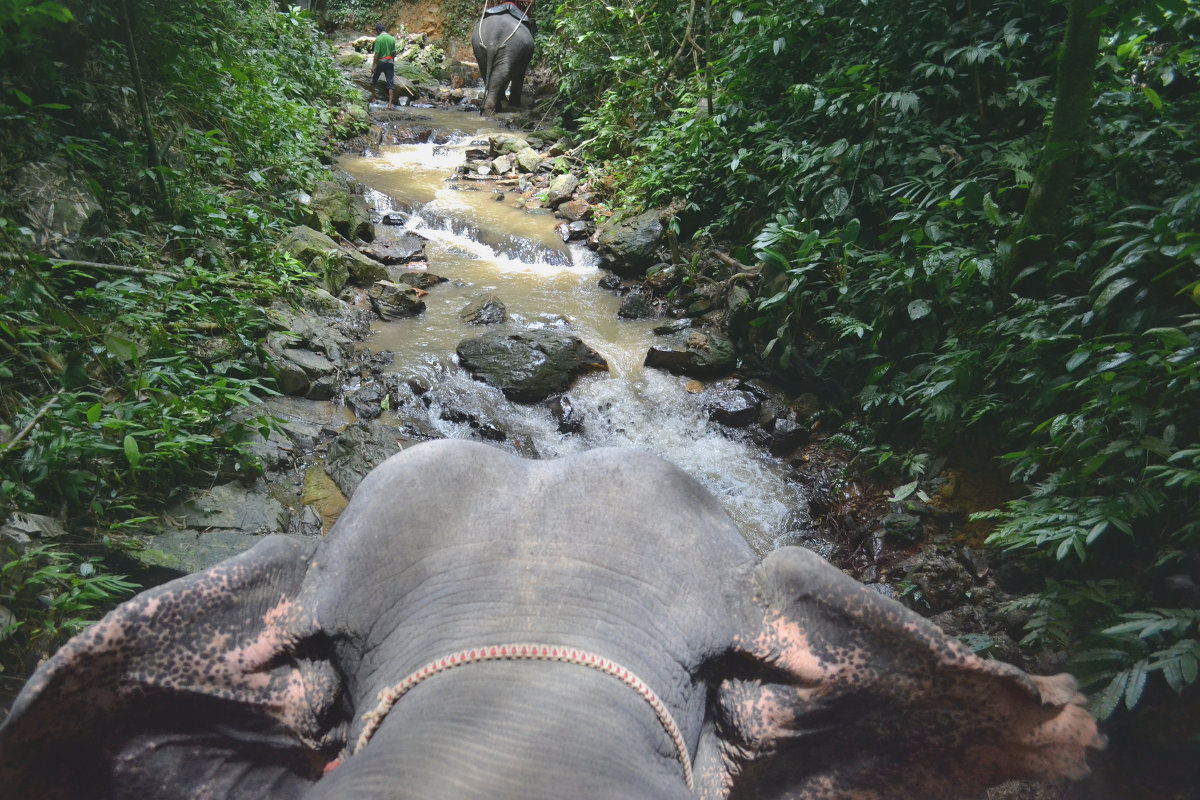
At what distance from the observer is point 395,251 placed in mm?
7875

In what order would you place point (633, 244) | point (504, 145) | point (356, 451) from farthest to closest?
point (504, 145), point (633, 244), point (356, 451)

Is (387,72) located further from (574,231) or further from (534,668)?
(534,668)

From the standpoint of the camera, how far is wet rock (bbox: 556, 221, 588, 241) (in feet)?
28.3

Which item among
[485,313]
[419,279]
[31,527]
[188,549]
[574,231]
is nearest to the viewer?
[31,527]

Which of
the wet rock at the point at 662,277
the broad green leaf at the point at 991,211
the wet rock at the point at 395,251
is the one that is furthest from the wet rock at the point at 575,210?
the broad green leaf at the point at 991,211

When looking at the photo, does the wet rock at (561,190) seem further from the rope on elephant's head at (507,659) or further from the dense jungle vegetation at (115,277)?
the rope on elephant's head at (507,659)

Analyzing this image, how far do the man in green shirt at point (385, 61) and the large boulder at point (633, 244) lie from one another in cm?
800

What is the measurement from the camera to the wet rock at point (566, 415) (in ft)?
18.2

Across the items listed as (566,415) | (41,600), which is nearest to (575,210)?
(566,415)

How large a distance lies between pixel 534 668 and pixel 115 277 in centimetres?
393

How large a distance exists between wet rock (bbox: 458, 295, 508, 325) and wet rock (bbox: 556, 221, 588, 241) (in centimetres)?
199

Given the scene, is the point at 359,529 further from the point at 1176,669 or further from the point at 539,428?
the point at 539,428

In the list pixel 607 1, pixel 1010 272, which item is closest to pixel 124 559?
pixel 1010 272

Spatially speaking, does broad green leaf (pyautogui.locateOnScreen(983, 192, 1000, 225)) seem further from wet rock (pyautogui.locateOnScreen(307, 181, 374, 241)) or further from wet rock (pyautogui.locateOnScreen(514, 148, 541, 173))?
wet rock (pyautogui.locateOnScreen(514, 148, 541, 173))
